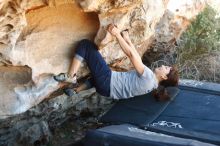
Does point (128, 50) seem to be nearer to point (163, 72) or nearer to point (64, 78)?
point (163, 72)

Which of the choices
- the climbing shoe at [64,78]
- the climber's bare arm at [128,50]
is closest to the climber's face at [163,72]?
the climber's bare arm at [128,50]

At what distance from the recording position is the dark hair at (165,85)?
5.21 metres

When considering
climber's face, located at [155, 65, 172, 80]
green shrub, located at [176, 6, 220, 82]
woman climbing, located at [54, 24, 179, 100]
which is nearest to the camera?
woman climbing, located at [54, 24, 179, 100]

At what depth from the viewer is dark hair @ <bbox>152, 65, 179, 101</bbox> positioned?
5.21 metres

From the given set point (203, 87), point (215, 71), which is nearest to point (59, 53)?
point (203, 87)

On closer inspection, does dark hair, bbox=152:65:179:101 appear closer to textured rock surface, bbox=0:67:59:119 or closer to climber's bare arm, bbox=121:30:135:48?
climber's bare arm, bbox=121:30:135:48

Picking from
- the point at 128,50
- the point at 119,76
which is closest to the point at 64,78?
the point at 119,76

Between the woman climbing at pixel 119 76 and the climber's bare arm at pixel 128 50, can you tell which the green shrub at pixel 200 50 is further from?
the climber's bare arm at pixel 128 50

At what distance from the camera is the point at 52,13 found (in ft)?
16.5

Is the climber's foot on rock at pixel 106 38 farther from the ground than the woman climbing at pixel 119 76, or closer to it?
farther from the ground

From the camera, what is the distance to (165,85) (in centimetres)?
535

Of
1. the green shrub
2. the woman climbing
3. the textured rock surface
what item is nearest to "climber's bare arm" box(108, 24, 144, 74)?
the woman climbing

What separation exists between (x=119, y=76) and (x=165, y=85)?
523 mm

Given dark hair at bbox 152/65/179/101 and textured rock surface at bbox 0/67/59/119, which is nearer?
textured rock surface at bbox 0/67/59/119
